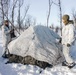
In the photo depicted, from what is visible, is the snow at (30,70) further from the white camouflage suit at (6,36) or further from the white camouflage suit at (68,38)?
the white camouflage suit at (6,36)

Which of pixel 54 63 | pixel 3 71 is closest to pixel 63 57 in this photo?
pixel 54 63

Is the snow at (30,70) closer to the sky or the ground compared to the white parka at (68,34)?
closer to the ground

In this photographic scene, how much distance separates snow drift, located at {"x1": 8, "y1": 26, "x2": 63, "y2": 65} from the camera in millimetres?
7801

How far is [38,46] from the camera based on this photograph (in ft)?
26.2

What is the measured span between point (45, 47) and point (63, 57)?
0.75 metres

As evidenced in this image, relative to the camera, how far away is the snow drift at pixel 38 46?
7.80 metres

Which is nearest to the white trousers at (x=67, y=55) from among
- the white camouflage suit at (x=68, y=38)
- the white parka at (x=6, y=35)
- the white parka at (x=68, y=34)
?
the white camouflage suit at (x=68, y=38)

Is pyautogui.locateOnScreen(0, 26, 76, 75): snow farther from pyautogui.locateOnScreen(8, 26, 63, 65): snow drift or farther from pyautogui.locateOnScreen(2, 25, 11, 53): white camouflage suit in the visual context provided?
pyautogui.locateOnScreen(2, 25, 11, 53): white camouflage suit

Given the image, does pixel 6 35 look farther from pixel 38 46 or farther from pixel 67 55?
pixel 67 55

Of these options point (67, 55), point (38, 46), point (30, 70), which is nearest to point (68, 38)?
point (67, 55)

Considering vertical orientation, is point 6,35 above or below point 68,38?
below

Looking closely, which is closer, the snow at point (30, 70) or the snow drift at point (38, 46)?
the snow at point (30, 70)

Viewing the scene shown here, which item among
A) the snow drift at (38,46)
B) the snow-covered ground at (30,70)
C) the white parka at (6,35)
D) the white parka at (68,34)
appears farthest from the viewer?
the white parka at (6,35)

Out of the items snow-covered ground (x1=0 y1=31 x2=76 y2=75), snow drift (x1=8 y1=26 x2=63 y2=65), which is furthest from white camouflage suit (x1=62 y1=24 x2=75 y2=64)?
snow drift (x1=8 y1=26 x2=63 y2=65)
